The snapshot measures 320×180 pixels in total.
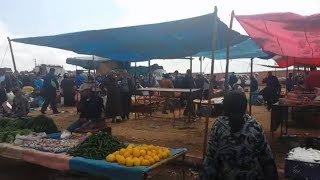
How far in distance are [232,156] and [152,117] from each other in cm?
1081

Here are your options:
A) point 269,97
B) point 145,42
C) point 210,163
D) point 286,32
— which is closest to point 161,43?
point 145,42

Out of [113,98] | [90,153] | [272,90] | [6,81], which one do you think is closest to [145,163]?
[90,153]

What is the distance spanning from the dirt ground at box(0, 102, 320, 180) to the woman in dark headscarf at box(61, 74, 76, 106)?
3.12m

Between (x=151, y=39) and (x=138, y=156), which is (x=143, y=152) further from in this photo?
(x=151, y=39)

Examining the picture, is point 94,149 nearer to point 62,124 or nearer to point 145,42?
point 145,42

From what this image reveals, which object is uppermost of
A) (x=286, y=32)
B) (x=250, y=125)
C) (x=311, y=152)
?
(x=286, y=32)

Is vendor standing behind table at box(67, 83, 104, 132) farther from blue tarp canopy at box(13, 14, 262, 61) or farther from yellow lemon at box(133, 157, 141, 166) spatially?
yellow lemon at box(133, 157, 141, 166)

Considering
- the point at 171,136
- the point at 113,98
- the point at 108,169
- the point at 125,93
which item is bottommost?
the point at 171,136

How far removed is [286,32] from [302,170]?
9.12ft

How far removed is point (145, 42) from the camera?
834cm

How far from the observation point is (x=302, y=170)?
4051mm

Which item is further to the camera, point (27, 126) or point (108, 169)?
point (27, 126)

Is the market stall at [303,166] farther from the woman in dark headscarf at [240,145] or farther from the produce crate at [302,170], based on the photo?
the woman in dark headscarf at [240,145]

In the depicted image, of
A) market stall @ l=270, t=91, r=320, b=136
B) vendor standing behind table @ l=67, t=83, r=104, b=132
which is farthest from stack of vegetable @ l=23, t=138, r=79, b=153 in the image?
market stall @ l=270, t=91, r=320, b=136
